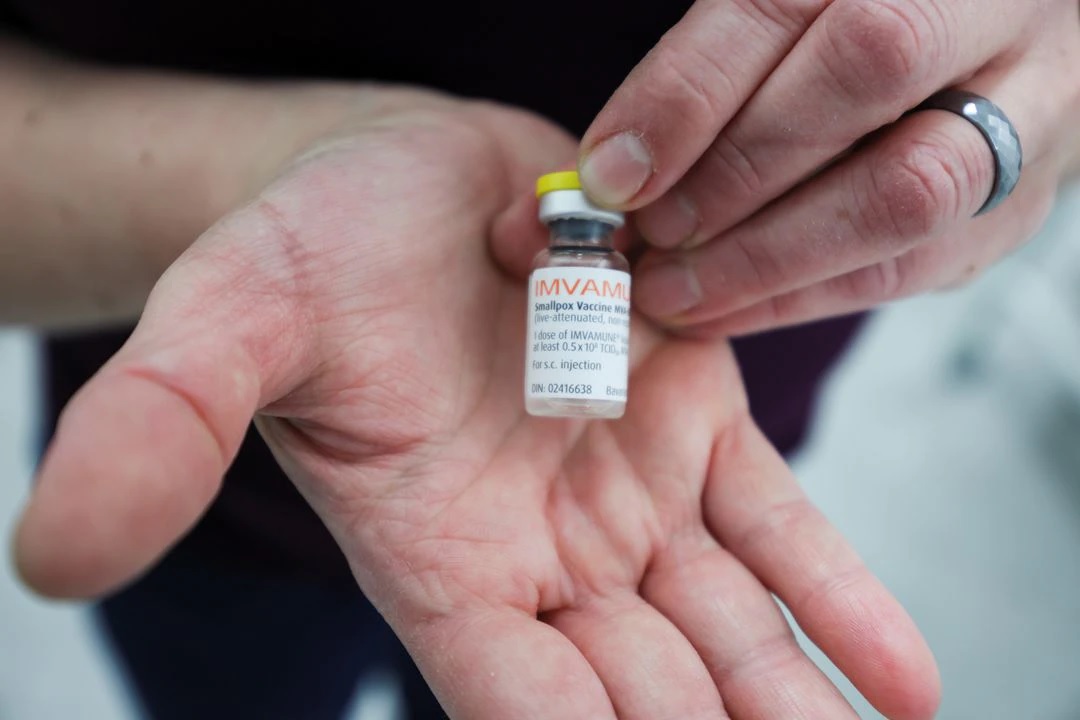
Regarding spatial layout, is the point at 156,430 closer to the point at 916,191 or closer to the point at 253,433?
the point at 253,433

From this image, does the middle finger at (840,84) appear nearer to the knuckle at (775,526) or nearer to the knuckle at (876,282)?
the knuckle at (876,282)

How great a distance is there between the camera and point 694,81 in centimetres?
97

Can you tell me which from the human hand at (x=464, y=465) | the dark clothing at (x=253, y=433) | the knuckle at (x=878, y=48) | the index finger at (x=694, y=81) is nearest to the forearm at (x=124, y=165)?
the dark clothing at (x=253, y=433)

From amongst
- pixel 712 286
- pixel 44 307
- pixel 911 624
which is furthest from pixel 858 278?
pixel 44 307

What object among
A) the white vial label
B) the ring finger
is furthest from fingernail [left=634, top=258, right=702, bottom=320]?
the white vial label

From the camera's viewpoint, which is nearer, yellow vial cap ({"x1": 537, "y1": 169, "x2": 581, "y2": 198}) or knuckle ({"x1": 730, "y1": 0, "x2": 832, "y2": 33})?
knuckle ({"x1": 730, "y1": 0, "x2": 832, "y2": 33})

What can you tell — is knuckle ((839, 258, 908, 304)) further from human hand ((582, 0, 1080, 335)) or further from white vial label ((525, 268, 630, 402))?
white vial label ((525, 268, 630, 402))

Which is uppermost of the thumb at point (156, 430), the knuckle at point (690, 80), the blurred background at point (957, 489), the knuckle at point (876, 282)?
the knuckle at point (690, 80)

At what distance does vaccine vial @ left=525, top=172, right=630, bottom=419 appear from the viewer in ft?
3.56

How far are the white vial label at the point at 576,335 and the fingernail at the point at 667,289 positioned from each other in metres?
0.12

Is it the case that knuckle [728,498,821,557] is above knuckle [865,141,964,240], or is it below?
below

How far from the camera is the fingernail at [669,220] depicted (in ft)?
3.69

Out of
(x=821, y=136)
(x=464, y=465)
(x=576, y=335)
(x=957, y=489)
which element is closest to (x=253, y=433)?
(x=464, y=465)

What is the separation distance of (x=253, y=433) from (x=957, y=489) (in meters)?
2.47
